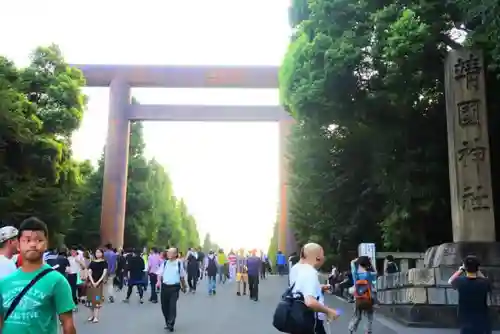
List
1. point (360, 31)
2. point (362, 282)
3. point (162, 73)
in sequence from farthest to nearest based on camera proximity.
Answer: point (162, 73) → point (360, 31) → point (362, 282)

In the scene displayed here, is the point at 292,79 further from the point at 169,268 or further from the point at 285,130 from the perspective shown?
the point at 285,130

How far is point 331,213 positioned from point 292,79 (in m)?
6.33

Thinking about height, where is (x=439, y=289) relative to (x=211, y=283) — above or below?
above

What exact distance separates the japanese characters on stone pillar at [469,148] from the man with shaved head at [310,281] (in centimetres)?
753

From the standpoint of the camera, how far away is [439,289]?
10641 millimetres

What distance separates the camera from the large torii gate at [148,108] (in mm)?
30484

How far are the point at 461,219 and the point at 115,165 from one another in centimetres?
2322

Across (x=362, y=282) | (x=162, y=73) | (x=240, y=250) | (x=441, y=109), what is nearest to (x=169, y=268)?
(x=362, y=282)

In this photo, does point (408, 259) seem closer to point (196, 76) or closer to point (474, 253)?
point (474, 253)

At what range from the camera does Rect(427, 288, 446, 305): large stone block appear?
34.9 feet

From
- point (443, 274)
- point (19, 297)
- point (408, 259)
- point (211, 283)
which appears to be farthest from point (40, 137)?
point (19, 297)

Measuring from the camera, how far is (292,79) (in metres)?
15.8

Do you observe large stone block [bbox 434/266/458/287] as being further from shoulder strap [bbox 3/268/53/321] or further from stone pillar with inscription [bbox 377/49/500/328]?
shoulder strap [bbox 3/268/53/321]

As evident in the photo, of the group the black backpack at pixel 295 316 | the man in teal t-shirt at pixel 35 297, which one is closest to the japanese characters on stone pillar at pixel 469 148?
the black backpack at pixel 295 316
